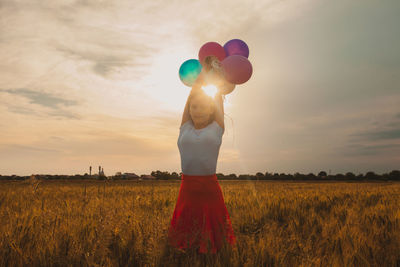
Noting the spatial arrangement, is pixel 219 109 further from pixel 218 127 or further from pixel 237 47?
pixel 237 47

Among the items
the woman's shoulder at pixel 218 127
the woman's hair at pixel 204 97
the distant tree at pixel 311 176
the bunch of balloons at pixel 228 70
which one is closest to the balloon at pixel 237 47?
the bunch of balloons at pixel 228 70

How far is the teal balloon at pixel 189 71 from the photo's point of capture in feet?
11.6

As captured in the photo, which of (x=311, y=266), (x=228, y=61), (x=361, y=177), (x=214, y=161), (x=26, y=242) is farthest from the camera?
(x=361, y=177)

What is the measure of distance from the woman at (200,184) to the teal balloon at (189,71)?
33 centimetres

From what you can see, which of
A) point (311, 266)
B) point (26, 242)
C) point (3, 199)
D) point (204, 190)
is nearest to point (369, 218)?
point (311, 266)

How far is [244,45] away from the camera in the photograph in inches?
160

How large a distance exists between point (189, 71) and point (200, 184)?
163 centimetres

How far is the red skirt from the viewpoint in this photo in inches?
104

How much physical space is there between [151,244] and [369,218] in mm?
3544

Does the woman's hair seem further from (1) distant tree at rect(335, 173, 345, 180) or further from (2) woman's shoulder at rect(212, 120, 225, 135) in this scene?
(1) distant tree at rect(335, 173, 345, 180)

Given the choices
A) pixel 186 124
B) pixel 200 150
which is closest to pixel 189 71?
pixel 186 124

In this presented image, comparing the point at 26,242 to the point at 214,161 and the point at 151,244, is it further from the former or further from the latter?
the point at 214,161

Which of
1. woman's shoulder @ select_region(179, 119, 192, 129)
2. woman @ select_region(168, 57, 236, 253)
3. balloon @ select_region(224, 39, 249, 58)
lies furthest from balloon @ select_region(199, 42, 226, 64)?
woman's shoulder @ select_region(179, 119, 192, 129)

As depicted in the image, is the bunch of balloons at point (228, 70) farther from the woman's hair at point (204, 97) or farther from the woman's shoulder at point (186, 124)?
the woman's shoulder at point (186, 124)
